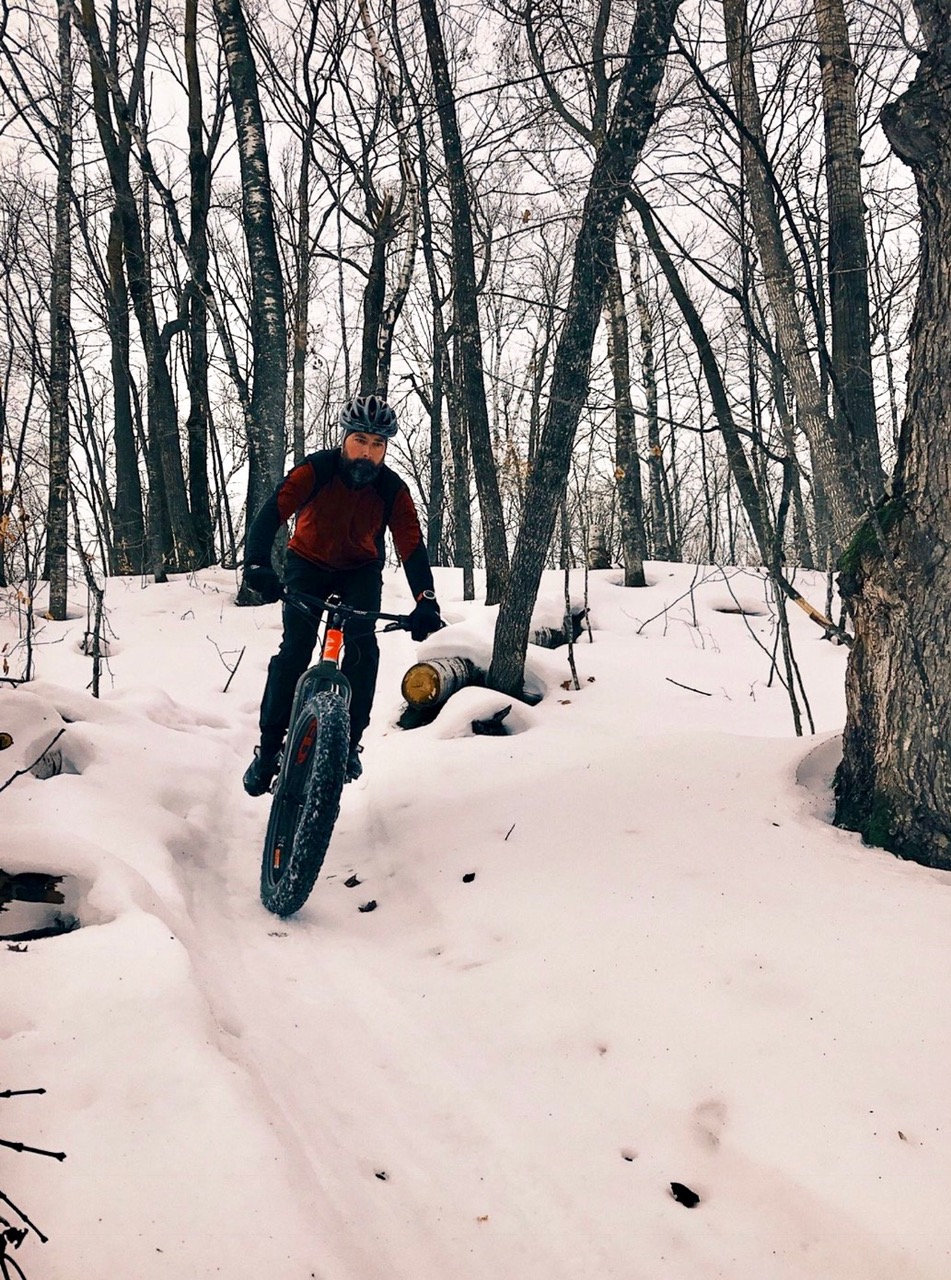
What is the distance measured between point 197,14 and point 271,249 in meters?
8.47

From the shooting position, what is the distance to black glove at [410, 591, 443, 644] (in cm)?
379

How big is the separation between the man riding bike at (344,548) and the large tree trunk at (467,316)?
9.10ft

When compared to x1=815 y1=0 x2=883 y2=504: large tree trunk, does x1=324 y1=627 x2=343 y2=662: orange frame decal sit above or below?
below

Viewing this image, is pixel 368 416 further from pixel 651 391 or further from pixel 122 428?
pixel 651 391

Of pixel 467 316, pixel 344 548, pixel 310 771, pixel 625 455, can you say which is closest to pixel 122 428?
pixel 625 455

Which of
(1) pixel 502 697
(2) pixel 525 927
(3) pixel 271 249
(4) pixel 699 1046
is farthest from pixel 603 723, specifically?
(3) pixel 271 249

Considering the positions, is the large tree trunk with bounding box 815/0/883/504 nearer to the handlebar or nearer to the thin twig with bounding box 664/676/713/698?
the thin twig with bounding box 664/676/713/698

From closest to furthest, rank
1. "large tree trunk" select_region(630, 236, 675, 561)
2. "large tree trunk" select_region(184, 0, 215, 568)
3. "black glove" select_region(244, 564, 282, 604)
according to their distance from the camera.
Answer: "black glove" select_region(244, 564, 282, 604), "large tree trunk" select_region(184, 0, 215, 568), "large tree trunk" select_region(630, 236, 675, 561)

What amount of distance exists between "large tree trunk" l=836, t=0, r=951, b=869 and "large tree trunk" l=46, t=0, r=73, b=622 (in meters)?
9.82

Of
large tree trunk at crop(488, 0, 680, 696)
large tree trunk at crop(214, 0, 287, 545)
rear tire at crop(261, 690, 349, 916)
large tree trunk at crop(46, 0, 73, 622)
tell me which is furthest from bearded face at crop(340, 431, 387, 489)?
large tree trunk at crop(46, 0, 73, 622)

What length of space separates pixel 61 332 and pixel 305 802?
9.19 meters

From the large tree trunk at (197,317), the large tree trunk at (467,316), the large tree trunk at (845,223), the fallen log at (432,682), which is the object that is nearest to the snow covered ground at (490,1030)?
the fallen log at (432,682)

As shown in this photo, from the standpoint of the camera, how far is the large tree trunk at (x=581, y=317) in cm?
499

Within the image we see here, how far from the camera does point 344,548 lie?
4125mm
